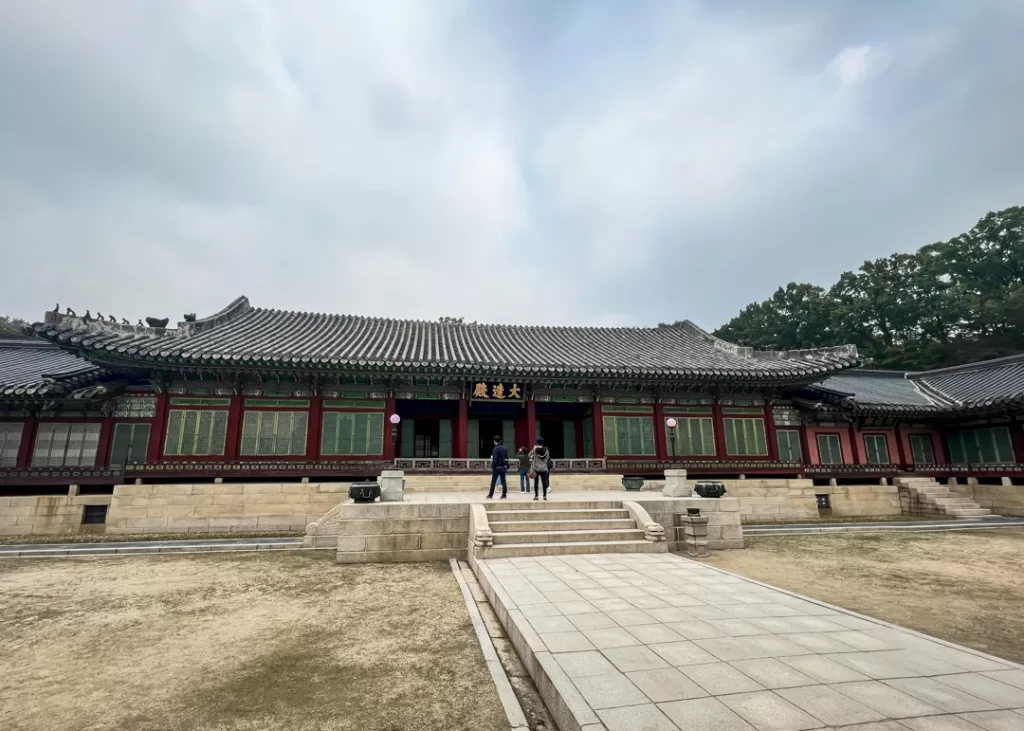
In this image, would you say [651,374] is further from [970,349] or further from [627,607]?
[970,349]

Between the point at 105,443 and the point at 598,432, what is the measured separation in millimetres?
18254

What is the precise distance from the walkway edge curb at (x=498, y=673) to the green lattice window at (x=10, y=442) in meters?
19.1

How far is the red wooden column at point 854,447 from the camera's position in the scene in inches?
879

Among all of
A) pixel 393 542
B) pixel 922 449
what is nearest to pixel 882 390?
pixel 922 449

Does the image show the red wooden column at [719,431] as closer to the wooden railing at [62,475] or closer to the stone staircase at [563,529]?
the stone staircase at [563,529]

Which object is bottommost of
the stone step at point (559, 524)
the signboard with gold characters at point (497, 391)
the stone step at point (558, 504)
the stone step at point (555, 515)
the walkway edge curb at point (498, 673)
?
the walkway edge curb at point (498, 673)

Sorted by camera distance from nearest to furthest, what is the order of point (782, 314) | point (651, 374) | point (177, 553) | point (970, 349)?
point (177, 553), point (651, 374), point (970, 349), point (782, 314)

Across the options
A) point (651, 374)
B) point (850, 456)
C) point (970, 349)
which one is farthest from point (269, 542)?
point (970, 349)

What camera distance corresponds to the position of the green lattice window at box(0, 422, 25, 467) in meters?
16.5

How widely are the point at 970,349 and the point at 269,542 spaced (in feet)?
170

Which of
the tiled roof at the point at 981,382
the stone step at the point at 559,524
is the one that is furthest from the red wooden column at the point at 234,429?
the tiled roof at the point at 981,382

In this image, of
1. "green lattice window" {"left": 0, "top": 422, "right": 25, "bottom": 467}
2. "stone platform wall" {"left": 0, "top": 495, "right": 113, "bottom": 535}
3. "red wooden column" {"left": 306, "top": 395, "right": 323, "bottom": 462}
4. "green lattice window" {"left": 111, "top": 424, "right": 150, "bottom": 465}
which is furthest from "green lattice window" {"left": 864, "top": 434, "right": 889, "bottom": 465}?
"green lattice window" {"left": 0, "top": 422, "right": 25, "bottom": 467}

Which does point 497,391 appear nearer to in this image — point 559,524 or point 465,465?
point 465,465

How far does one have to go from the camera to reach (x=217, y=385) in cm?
1706
